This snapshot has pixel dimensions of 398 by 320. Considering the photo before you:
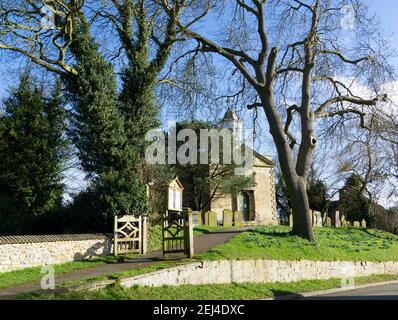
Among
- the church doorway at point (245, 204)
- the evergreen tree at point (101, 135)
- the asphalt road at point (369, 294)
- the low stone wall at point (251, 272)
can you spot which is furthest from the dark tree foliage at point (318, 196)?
the evergreen tree at point (101, 135)

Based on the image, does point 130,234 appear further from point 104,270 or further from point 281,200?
point 281,200

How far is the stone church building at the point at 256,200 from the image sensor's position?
40.9m

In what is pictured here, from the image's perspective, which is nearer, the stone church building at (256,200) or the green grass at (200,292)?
the green grass at (200,292)

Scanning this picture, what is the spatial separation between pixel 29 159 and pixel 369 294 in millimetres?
14200

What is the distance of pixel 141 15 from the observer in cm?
2088

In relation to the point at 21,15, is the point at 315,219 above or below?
below

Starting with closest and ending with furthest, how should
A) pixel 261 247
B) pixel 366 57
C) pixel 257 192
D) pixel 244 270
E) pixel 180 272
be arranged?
pixel 180 272 < pixel 244 270 < pixel 261 247 < pixel 366 57 < pixel 257 192

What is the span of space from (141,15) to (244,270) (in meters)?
12.5

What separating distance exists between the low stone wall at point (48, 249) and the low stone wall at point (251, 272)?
4512mm

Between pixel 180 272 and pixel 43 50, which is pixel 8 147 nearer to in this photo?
pixel 43 50

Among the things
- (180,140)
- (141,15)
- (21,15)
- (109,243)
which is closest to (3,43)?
(21,15)

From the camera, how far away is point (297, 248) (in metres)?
19.3

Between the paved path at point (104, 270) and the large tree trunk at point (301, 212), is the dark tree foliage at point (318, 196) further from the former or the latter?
the paved path at point (104, 270)

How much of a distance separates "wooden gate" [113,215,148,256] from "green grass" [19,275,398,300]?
14.8 feet
